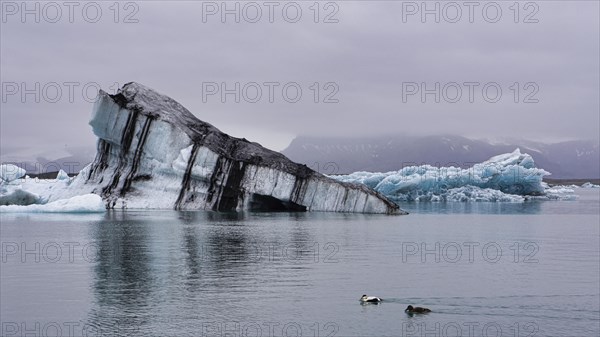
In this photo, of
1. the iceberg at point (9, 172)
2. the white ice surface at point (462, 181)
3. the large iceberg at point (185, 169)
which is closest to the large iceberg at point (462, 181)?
the white ice surface at point (462, 181)

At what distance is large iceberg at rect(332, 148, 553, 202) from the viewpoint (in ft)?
240

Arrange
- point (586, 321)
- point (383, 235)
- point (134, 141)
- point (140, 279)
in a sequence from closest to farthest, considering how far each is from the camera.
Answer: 1. point (586, 321)
2. point (140, 279)
3. point (383, 235)
4. point (134, 141)

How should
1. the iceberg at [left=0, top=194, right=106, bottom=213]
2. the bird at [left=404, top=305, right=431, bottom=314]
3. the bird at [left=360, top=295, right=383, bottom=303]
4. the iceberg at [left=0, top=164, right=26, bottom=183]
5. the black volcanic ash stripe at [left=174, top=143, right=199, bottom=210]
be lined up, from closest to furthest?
the bird at [left=404, top=305, right=431, bottom=314], the bird at [left=360, top=295, right=383, bottom=303], the black volcanic ash stripe at [left=174, top=143, right=199, bottom=210], the iceberg at [left=0, top=194, right=106, bottom=213], the iceberg at [left=0, top=164, right=26, bottom=183]

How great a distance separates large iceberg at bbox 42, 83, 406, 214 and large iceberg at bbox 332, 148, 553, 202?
1992cm

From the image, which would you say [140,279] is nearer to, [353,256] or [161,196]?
[353,256]

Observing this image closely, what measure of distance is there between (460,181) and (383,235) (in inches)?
1532

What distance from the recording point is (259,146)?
51.4 meters

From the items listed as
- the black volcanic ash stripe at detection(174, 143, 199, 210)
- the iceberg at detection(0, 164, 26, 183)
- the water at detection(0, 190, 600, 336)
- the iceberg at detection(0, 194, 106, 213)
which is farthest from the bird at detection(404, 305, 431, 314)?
the iceberg at detection(0, 164, 26, 183)

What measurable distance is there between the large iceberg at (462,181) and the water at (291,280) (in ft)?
100

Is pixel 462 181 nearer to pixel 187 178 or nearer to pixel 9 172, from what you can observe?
pixel 187 178

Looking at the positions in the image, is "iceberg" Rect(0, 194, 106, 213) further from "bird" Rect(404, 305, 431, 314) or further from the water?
"bird" Rect(404, 305, 431, 314)

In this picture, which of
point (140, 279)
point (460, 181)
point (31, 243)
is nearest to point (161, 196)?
point (31, 243)

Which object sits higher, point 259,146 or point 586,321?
point 259,146

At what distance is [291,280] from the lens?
23.2 meters
